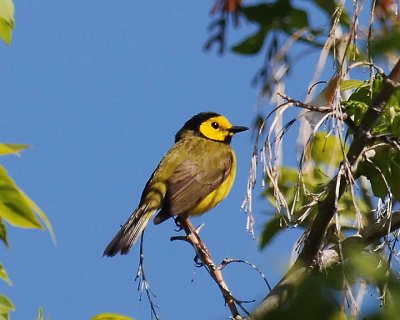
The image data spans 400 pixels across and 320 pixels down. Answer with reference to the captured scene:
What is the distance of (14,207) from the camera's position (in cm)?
167

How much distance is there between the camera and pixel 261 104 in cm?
170

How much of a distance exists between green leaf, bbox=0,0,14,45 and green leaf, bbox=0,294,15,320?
2.09ft

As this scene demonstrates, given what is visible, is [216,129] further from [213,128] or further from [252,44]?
[252,44]

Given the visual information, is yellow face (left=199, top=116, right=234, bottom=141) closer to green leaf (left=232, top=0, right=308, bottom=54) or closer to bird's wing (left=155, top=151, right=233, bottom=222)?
bird's wing (left=155, top=151, right=233, bottom=222)

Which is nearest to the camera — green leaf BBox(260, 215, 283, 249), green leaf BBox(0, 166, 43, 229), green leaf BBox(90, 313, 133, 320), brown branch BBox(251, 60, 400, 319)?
green leaf BBox(0, 166, 43, 229)

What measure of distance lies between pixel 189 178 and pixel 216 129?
112cm

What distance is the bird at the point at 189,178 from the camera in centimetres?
636

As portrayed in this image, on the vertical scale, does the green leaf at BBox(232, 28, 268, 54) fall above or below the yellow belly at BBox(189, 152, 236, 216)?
above

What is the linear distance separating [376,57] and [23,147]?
40.6 inches

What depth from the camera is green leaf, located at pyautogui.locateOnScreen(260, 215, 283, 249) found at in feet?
12.1

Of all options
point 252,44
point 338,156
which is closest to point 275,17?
point 252,44

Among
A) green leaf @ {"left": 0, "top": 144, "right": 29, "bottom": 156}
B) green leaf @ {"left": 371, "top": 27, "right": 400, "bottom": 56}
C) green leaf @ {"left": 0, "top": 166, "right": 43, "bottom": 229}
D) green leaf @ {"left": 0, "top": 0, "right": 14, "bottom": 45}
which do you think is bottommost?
green leaf @ {"left": 0, "top": 166, "right": 43, "bottom": 229}

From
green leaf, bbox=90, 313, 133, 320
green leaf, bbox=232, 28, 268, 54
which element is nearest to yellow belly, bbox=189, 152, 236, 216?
green leaf, bbox=90, 313, 133, 320

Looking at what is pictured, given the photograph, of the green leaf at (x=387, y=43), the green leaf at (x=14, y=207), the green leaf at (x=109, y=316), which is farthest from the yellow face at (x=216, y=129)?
the green leaf at (x=387, y=43)
